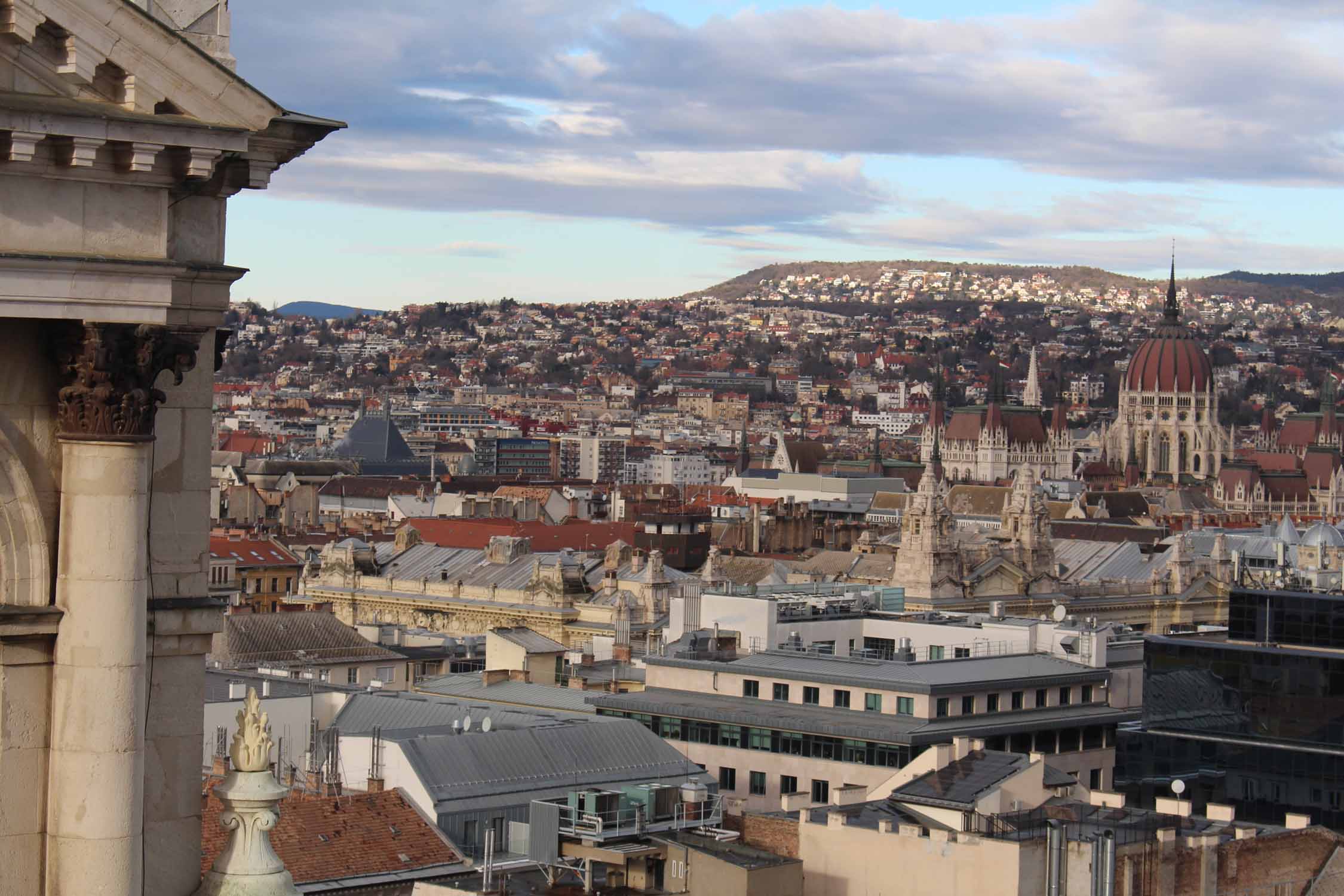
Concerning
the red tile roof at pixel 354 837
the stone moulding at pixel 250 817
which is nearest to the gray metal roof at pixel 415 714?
the red tile roof at pixel 354 837

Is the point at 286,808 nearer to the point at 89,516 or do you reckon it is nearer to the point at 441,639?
the point at 89,516

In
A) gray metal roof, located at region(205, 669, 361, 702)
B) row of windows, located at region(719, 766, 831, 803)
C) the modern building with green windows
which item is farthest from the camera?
row of windows, located at region(719, 766, 831, 803)

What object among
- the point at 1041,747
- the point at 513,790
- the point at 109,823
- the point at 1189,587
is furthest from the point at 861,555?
the point at 109,823

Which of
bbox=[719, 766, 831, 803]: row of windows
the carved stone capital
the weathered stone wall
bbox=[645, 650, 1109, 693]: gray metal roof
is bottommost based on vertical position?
bbox=[719, 766, 831, 803]: row of windows

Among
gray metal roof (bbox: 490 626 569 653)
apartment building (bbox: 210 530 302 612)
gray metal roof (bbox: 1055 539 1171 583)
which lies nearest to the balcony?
gray metal roof (bbox: 490 626 569 653)

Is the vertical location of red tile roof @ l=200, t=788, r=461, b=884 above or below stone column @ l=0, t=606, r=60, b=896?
below

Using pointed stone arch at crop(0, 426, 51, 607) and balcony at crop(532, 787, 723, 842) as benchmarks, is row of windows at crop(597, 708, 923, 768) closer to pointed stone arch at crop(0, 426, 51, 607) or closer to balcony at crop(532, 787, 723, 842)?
balcony at crop(532, 787, 723, 842)

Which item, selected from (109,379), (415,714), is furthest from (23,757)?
(415,714)
